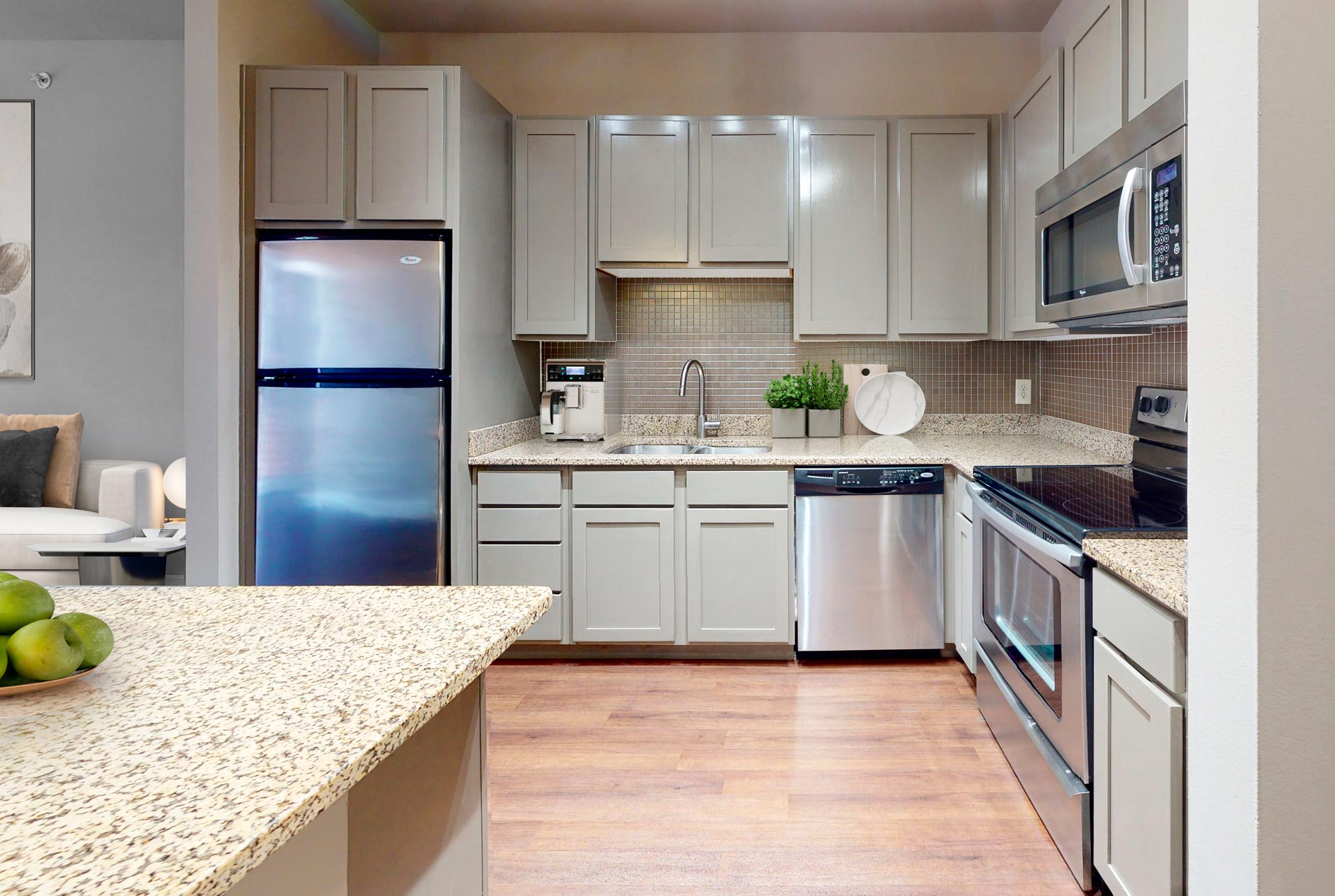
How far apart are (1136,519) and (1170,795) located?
619mm

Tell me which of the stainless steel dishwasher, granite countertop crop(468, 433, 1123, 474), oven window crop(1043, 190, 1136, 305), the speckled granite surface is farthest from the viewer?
the stainless steel dishwasher

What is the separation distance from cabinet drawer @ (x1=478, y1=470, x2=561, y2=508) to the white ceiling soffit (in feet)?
8.51

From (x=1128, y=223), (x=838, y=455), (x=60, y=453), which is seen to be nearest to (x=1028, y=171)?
(x=838, y=455)

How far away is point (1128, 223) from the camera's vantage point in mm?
1951

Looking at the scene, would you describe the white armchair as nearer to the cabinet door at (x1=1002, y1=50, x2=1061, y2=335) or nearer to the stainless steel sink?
the stainless steel sink

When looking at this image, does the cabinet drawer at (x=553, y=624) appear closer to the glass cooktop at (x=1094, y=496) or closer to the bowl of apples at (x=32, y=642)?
the glass cooktop at (x=1094, y=496)

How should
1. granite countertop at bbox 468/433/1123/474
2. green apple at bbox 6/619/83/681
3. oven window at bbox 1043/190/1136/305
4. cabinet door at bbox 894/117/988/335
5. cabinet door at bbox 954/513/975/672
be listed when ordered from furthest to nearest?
cabinet door at bbox 894/117/988/335, granite countertop at bbox 468/433/1123/474, cabinet door at bbox 954/513/975/672, oven window at bbox 1043/190/1136/305, green apple at bbox 6/619/83/681

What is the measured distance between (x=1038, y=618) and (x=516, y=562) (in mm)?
2018

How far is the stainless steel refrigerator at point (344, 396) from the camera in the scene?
307cm

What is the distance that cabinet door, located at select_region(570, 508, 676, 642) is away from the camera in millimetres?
3441

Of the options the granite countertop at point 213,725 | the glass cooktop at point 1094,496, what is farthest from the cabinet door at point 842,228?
the granite countertop at point 213,725

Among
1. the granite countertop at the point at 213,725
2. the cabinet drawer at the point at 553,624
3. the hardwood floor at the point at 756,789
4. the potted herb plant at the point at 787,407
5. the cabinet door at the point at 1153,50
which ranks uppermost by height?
the cabinet door at the point at 1153,50

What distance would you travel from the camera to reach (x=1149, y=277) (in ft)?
6.21

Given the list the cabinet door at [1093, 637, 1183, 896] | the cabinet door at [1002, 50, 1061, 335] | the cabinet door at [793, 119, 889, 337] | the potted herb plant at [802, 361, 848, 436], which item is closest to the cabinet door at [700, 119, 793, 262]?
the cabinet door at [793, 119, 889, 337]
